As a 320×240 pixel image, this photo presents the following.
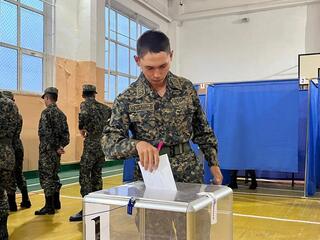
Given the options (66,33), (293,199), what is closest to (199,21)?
(66,33)

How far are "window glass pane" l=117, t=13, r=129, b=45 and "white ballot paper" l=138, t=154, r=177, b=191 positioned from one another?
8.21 metres

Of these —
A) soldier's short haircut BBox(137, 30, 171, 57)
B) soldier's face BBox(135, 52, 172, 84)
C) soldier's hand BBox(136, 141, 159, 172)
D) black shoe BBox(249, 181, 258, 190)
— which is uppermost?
soldier's short haircut BBox(137, 30, 171, 57)

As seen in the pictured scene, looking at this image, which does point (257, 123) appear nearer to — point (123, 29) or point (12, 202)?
point (12, 202)

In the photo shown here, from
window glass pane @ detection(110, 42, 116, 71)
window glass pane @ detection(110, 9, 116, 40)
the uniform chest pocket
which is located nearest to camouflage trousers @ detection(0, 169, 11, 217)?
the uniform chest pocket

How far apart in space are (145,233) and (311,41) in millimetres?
9232

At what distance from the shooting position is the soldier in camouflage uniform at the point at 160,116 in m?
1.24

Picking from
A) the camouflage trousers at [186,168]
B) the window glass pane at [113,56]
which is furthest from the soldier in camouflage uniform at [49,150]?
the window glass pane at [113,56]

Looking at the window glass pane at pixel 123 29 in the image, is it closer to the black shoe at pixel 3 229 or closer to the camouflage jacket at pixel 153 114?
the black shoe at pixel 3 229

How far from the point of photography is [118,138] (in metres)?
1.25

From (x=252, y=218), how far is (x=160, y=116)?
8.74ft

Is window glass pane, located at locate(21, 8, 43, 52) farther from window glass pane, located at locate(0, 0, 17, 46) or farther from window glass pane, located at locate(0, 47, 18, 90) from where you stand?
window glass pane, located at locate(0, 47, 18, 90)

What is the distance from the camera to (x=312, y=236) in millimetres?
3027

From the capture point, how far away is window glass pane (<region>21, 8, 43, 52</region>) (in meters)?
6.25

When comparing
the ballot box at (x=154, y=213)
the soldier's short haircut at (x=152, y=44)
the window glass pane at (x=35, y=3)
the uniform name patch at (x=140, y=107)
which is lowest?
the ballot box at (x=154, y=213)
